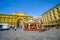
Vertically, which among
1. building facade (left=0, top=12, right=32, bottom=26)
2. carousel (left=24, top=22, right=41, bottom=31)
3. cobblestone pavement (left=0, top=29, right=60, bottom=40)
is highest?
building facade (left=0, top=12, right=32, bottom=26)

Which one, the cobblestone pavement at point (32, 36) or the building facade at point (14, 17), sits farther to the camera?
the building facade at point (14, 17)

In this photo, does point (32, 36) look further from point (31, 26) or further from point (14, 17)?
point (14, 17)

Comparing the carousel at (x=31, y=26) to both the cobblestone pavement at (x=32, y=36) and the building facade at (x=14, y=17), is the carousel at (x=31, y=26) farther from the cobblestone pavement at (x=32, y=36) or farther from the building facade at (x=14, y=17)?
the building facade at (x=14, y=17)

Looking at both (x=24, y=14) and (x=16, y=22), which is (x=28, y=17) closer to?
(x=24, y=14)

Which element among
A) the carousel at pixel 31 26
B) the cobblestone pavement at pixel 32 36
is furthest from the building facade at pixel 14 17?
the cobblestone pavement at pixel 32 36

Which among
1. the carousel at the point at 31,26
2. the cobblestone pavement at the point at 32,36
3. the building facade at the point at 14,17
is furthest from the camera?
the building facade at the point at 14,17

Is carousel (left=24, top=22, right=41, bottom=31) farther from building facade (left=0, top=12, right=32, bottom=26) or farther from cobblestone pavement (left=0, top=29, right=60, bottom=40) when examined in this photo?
building facade (left=0, top=12, right=32, bottom=26)

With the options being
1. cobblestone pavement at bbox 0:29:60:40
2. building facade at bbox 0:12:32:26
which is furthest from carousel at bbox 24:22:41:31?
building facade at bbox 0:12:32:26

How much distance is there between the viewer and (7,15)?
73.8m

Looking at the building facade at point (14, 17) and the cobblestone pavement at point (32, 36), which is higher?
the building facade at point (14, 17)

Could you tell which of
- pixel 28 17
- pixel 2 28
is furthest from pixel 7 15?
pixel 2 28

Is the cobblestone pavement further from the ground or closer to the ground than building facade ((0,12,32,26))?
closer to the ground

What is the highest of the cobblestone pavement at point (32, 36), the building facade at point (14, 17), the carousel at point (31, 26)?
the building facade at point (14, 17)

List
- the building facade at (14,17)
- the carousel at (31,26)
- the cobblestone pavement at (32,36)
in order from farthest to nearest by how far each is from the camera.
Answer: the building facade at (14,17) < the carousel at (31,26) < the cobblestone pavement at (32,36)
